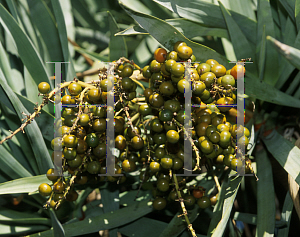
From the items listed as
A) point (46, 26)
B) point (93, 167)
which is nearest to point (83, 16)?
point (46, 26)

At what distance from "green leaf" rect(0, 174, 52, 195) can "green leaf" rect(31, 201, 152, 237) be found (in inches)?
4.9

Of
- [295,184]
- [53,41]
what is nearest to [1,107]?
[53,41]

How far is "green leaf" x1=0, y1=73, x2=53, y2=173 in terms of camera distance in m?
0.63

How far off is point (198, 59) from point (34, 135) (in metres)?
0.46

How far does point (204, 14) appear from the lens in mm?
722

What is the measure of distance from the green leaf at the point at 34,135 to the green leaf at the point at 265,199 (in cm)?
56

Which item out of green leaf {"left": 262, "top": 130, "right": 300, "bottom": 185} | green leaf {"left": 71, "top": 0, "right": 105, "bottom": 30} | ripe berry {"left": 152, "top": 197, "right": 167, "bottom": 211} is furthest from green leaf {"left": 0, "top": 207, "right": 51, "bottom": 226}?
green leaf {"left": 71, "top": 0, "right": 105, "bottom": 30}

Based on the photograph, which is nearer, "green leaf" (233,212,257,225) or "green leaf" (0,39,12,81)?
"green leaf" (233,212,257,225)

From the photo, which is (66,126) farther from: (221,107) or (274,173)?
(274,173)

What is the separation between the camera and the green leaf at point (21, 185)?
673 mm

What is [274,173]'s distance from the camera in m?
0.80

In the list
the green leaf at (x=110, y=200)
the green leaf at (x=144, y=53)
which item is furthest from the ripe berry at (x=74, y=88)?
the green leaf at (x=144, y=53)

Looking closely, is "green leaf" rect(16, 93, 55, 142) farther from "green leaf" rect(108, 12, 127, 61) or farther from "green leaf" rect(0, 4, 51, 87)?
"green leaf" rect(108, 12, 127, 61)

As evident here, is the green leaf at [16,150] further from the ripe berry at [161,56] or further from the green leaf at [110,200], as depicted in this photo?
the ripe berry at [161,56]
